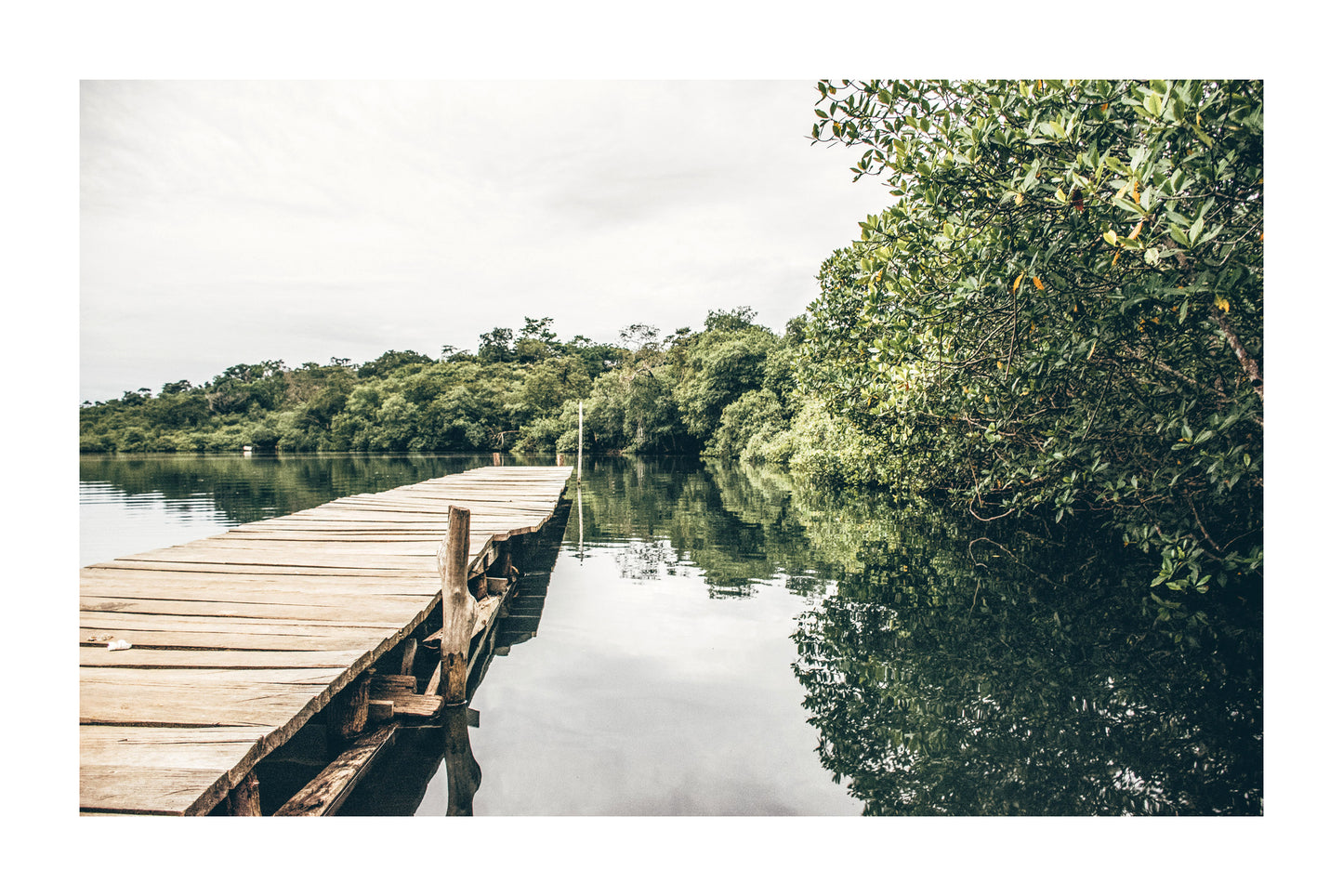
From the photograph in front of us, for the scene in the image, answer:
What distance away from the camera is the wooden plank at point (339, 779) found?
9.60ft

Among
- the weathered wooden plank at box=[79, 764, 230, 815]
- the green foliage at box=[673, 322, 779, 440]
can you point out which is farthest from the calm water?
the green foliage at box=[673, 322, 779, 440]

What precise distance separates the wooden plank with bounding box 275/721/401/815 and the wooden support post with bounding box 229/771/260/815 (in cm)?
36

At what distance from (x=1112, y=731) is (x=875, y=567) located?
180 inches

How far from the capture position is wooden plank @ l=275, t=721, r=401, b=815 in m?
2.93

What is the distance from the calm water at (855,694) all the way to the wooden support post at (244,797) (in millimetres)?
995

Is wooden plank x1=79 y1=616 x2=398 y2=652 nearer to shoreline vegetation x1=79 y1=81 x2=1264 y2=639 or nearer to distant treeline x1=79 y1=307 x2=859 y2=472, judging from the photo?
shoreline vegetation x1=79 y1=81 x2=1264 y2=639

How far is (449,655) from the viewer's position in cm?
453

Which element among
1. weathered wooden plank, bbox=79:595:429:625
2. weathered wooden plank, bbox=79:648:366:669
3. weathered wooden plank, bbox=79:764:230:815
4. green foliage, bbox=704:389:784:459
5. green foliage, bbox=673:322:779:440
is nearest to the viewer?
weathered wooden plank, bbox=79:764:230:815

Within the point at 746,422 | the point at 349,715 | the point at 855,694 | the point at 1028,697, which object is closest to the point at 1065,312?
the point at 1028,697

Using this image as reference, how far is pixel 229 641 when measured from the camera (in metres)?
3.51

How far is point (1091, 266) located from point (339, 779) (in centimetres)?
486

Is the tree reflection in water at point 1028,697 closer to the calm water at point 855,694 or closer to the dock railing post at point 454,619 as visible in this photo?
the calm water at point 855,694
